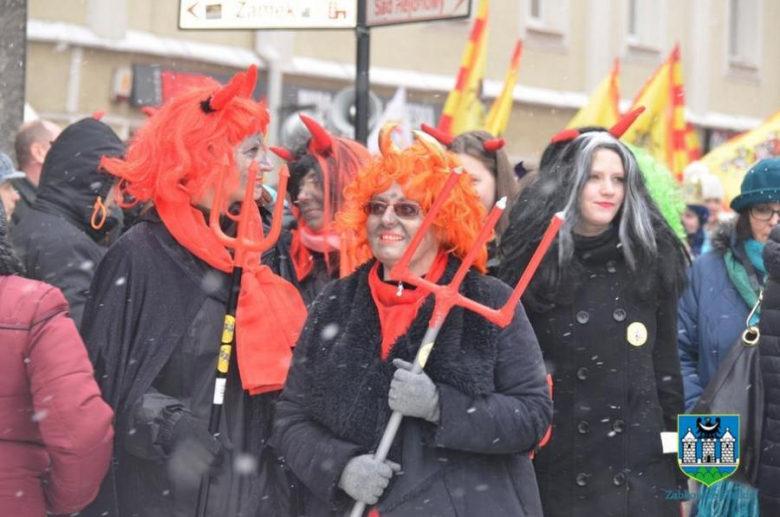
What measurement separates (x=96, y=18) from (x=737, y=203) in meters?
10.3

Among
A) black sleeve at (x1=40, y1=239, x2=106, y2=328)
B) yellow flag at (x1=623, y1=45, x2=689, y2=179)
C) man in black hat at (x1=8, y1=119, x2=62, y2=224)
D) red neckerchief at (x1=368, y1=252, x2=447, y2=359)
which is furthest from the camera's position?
yellow flag at (x1=623, y1=45, x2=689, y2=179)

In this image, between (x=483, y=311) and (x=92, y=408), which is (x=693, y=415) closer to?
(x=483, y=311)

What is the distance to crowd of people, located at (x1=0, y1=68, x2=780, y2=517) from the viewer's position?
11.8 ft

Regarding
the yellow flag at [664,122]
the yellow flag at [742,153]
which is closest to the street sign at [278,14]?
the yellow flag at [664,122]

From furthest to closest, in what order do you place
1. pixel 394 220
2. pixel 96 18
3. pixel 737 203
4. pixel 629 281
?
pixel 96 18
pixel 737 203
pixel 629 281
pixel 394 220

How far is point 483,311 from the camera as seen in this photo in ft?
11.8

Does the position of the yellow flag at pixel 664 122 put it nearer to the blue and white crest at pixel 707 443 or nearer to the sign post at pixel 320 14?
the sign post at pixel 320 14

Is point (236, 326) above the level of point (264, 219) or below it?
below

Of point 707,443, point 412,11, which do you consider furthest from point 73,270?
point 707,443

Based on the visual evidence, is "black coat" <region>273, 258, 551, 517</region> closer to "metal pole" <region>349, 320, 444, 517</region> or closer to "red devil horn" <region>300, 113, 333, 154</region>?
"metal pole" <region>349, 320, 444, 517</region>

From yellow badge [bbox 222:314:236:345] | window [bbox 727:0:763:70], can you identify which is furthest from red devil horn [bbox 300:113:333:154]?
window [bbox 727:0:763:70]

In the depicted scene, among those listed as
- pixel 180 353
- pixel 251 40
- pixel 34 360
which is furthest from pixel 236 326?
pixel 251 40

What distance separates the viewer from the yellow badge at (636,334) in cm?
473

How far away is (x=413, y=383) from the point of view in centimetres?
A: 349
